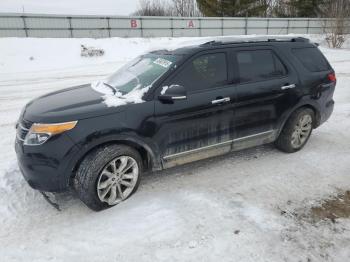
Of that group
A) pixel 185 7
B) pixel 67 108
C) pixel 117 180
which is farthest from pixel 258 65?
pixel 185 7

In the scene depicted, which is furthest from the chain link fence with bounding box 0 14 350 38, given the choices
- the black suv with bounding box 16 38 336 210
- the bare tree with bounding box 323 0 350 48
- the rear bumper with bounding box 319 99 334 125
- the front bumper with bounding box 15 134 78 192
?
the rear bumper with bounding box 319 99 334 125

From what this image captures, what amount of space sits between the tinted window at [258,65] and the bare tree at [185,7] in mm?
44209

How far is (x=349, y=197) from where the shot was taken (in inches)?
150

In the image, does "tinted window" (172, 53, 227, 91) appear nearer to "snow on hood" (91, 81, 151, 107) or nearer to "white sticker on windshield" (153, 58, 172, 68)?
"white sticker on windshield" (153, 58, 172, 68)

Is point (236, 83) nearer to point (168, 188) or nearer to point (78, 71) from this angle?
point (168, 188)

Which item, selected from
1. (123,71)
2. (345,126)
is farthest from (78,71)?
(345,126)

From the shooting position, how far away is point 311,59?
5070mm

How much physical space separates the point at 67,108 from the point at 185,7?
46.5 meters

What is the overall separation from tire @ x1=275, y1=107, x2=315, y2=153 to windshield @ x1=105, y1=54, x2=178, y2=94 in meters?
2.15

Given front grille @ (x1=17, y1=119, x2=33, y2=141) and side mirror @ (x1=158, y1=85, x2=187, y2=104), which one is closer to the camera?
front grille @ (x1=17, y1=119, x2=33, y2=141)

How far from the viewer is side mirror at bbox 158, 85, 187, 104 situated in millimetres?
3622

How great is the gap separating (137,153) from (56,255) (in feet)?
4.38

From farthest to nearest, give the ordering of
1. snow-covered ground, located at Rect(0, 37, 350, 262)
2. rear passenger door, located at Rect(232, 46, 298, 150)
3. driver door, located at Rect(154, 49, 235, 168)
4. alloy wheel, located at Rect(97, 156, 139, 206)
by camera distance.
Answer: rear passenger door, located at Rect(232, 46, 298, 150) → driver door, located at Rect(154, 49, 235, 168) → alloy wheel, located at Rect(97, 156, 139, 206) → snow-covered ground, located at Rect(0, 37, 350, 262)

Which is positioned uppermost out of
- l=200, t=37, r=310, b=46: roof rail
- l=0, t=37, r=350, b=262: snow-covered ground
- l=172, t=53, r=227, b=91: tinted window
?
l=200, t=37, r=310, b=46: roof rail
